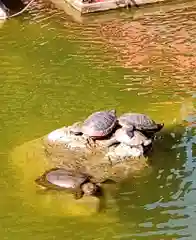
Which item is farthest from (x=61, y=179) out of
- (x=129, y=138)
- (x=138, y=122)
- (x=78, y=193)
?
(x=138, y=122)

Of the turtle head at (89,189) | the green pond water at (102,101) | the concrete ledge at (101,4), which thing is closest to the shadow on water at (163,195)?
the green pond water at (102,101)

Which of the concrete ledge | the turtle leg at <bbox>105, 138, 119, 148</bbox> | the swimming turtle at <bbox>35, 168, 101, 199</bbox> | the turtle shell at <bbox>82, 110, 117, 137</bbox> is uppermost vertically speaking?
the concrete ledge

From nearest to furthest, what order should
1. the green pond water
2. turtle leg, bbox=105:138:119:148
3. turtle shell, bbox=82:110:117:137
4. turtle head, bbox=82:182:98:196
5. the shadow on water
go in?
the shadow on water → the green pond water → turtle head, bbox=82:182:98:196 → turtle shell, bbox=82:110:117:137 → turtle leg, bbox=105:138:119:148

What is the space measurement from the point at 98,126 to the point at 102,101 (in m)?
1.85

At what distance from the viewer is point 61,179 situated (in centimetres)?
632

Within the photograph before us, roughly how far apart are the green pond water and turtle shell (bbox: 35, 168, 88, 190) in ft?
0.35

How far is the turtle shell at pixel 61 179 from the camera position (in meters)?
6.27

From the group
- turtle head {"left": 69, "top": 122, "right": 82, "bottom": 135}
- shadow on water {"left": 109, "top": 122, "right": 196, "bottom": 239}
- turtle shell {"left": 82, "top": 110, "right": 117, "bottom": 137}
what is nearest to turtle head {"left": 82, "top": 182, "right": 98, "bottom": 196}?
shadow on water {"left": 109, "top": 122, "right": 196, "bottom": 239}

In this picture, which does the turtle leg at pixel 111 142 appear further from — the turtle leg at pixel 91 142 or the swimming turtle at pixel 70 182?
the swimming turtle at pixel 70 182

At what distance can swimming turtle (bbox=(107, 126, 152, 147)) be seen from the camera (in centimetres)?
688

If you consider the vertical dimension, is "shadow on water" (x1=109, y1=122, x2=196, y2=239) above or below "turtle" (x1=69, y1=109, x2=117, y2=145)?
below

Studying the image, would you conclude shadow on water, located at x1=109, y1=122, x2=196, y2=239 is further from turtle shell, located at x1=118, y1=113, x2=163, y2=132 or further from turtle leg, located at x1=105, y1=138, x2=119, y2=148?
turtle leg, located at x1=105, y1=138, x2=119, y2=148

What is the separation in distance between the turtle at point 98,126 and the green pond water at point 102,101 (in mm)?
637

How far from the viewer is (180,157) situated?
7105 mm
